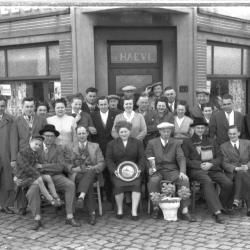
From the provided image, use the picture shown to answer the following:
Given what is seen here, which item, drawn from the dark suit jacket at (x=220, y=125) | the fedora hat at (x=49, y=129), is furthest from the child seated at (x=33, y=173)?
the dark suit jacket at (x=220, y=125)

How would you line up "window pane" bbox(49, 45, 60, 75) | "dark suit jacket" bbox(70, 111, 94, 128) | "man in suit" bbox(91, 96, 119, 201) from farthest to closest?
"window pane" bbox(49, 45, 60, 75), "man in suit" bbox(91, 96, 119, 201), "dark suit jacket" bbox(70, 111, 94, 128)

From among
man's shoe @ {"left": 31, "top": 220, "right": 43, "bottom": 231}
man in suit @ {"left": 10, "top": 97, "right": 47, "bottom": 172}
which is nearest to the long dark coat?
man in suit @ {"left": 10, "top": 97, "right": 47, "bottom": 172}

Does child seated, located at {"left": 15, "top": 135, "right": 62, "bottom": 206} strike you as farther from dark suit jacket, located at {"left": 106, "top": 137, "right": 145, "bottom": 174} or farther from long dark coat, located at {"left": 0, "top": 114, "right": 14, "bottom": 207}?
dark suit jacket, located at {"left": 106, "top": 137, "right": 145, "bottom": 174}

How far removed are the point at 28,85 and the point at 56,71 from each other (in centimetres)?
97

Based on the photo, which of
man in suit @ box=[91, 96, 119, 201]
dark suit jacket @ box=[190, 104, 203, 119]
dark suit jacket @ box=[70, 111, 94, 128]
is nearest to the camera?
dark suit jacket @ box=[70, 111, 94, 128]

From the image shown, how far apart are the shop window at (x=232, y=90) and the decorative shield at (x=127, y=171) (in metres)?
4.49

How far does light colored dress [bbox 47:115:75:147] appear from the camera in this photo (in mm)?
6332

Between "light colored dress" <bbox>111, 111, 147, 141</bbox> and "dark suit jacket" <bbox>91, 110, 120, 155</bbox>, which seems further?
"dark suit jacket" <bbox>91, 110, 120, 155</bbox>

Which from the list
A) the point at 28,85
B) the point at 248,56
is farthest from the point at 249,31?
the point at 28,85

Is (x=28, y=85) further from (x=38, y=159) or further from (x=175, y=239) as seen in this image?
(x=175, y=239)

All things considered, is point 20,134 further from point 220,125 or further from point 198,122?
point 220,125

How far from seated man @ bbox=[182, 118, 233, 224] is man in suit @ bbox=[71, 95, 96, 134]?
1.52 meters

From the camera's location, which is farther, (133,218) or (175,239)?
(133,218)

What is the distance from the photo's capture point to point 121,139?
6195mm
